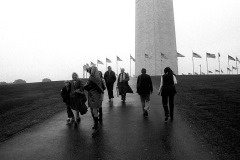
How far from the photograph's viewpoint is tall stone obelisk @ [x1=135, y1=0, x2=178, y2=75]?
5522 cm

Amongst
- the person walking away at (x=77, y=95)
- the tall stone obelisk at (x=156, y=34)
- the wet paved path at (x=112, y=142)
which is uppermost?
the tall stone obelisk at (x=156, y=34)

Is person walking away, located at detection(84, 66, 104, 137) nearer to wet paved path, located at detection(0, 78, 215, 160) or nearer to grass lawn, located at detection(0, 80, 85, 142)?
wet paved path, located at detection(0, 78, 215, 160)

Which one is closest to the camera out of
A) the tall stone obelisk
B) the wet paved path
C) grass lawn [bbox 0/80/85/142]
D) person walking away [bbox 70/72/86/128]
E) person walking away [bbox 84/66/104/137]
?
the wet paved path

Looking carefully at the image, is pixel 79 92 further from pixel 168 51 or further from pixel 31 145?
pixel 168 51

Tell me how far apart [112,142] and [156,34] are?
51.4 meters

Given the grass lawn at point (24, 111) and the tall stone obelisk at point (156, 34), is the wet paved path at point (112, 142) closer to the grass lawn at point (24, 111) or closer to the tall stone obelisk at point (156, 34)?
→ the grass lawn at point (24, 111)

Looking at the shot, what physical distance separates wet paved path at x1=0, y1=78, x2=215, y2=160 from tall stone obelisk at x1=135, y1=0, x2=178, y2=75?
46654 millimetres

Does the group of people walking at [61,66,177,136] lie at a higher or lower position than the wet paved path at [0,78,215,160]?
higher

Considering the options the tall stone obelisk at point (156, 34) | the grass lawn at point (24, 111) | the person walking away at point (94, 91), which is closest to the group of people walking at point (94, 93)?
the person walking away at point (94, 91)

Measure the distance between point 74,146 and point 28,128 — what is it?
3604 millimetres

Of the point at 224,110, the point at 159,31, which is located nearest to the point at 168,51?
the point at 159,31

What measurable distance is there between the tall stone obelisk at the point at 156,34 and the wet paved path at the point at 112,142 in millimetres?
46654

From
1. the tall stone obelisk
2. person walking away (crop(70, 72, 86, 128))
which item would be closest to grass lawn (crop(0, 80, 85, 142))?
person walking away (crop(70, 72, 86, 128))

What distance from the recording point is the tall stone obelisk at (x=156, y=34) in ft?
181
